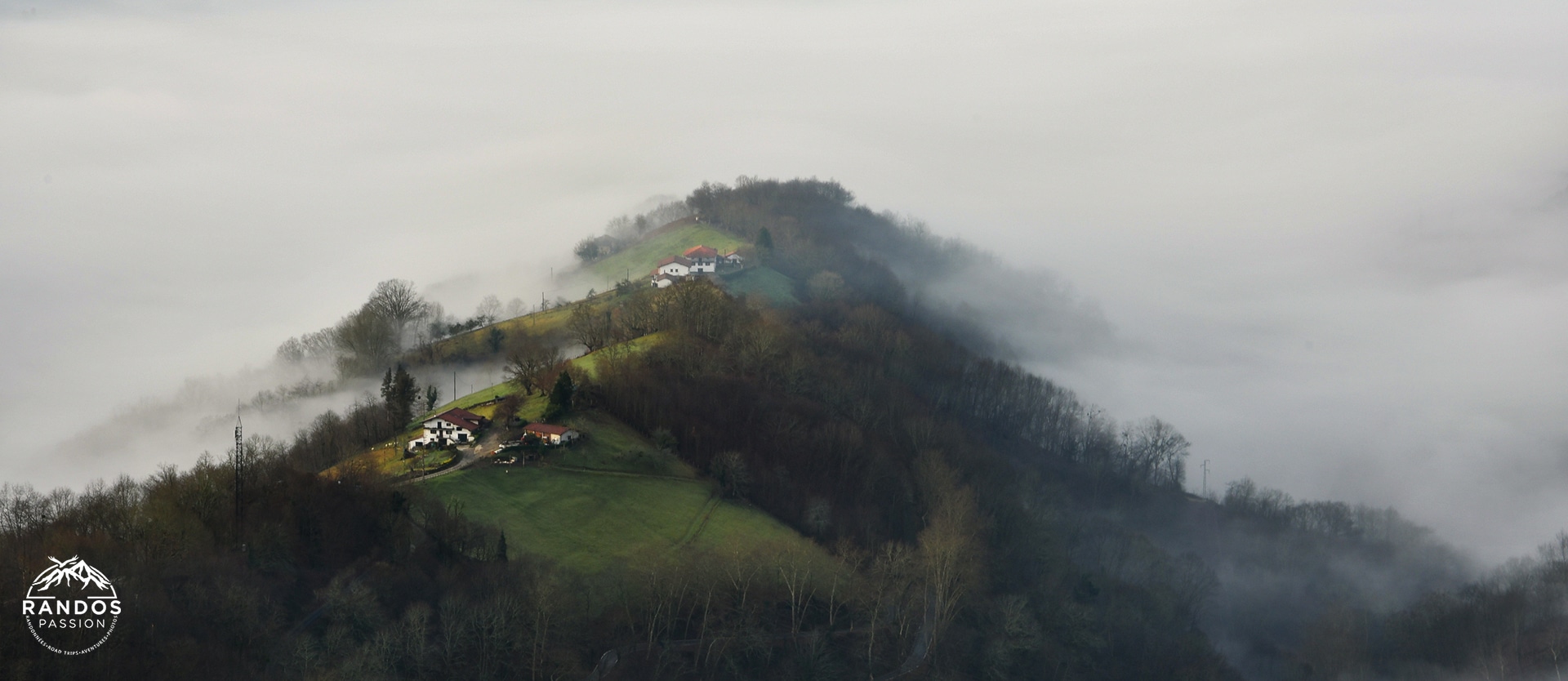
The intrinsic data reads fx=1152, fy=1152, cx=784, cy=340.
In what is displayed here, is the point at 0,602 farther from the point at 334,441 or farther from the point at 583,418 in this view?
the point at 583,418

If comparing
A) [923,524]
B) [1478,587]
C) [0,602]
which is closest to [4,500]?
[0,602]

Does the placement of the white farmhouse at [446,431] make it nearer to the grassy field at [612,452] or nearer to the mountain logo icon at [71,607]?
the grassy field at [612,452]

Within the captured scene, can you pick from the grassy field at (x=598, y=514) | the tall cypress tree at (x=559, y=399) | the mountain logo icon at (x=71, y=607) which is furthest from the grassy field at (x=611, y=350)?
the mountain logo icon at (x=71, y=607)

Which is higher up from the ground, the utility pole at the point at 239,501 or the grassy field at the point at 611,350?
the grassy field at the point at 611,350

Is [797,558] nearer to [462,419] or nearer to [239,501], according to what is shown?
[462,419]

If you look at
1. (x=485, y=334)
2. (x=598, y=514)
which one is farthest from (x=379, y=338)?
(x=598, y=514)

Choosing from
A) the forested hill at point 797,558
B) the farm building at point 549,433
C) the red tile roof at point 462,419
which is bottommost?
the forested hill at point 797,558
